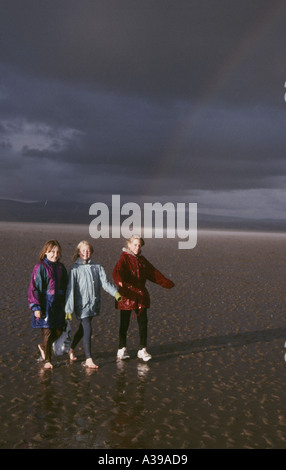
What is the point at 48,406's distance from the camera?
6047 millimetres

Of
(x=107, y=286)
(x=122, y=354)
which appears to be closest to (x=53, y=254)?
(x=107, y=286)

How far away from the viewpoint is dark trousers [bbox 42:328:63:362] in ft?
24.0

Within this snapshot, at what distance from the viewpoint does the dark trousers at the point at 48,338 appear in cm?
732

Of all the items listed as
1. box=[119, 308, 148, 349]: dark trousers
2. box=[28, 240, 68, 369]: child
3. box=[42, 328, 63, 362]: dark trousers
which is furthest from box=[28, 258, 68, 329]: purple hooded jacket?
box=[119, 308, 148, 349]: dark trousers

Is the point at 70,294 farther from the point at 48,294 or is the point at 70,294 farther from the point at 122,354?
the point at 122,354

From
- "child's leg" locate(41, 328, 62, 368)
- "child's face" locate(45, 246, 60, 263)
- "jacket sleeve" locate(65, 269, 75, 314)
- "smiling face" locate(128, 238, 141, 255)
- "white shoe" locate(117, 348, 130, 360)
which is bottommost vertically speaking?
"white shoe" locate(117, 348, 130, 360)

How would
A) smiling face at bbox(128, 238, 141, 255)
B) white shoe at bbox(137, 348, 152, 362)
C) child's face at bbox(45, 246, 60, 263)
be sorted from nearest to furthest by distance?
child's face at bbox(45, 246, 60, 263), smiling face at bbox(128, 238, 141, 255), white shoe at bbox(137, 348, 152, 362)

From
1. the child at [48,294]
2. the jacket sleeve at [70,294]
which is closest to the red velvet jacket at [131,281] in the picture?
the jacket sleeve at [70,294]

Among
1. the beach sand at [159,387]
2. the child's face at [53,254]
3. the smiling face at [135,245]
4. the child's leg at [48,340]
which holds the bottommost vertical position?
the beach sand at [159,387]

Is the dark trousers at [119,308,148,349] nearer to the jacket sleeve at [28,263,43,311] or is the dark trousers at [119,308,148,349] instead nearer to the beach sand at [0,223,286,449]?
the beach sand at [0,223,286,449]

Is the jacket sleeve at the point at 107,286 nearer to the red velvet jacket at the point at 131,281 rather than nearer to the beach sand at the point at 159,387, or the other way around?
the red velvet jacket at the point at 131,281

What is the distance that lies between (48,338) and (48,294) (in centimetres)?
73

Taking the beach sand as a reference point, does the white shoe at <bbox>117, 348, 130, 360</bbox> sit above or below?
above
